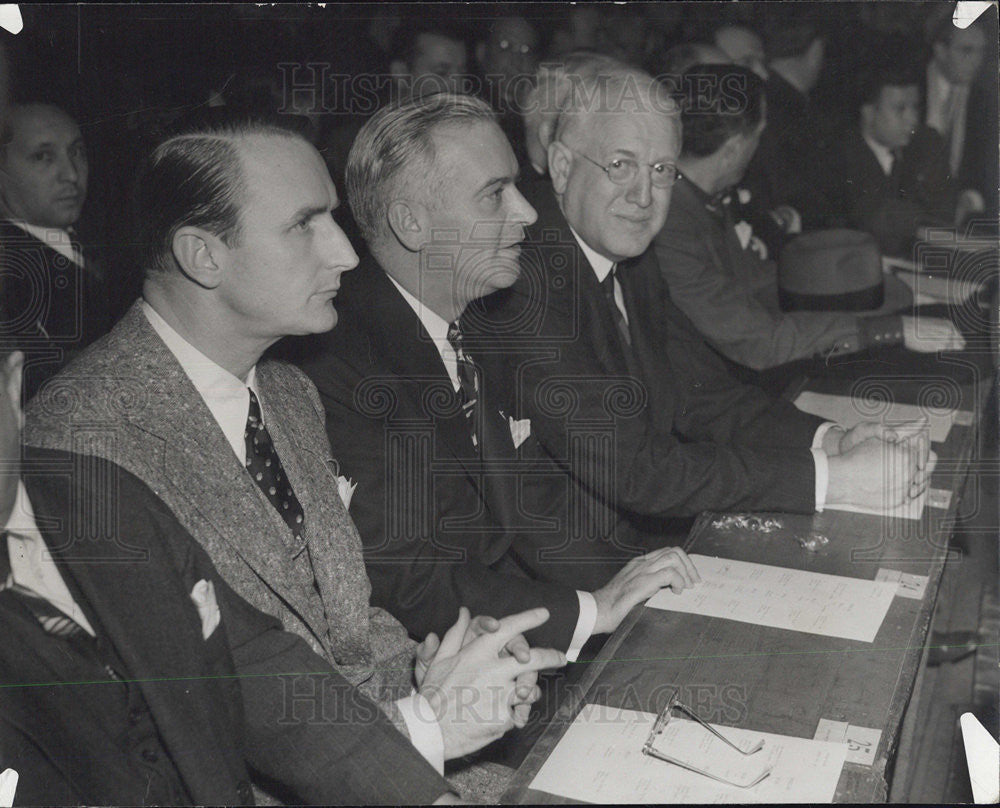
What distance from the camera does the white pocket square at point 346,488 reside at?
1.87 meters

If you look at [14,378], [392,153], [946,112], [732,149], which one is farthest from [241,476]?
[946,112]

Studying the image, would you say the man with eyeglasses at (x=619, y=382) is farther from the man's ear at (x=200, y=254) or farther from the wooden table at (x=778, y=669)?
the man's ear at (x=200, y=254)

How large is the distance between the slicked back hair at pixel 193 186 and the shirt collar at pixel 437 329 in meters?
0.46

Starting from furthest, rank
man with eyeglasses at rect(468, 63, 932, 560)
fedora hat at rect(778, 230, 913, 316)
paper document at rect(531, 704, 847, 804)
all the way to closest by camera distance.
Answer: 1. fedora hat at rect(778, 230, 913, 316)
2. man with eyeglasses at rect(468, 63, 932, 560)
3. paper document at rect(531, 704, 847, 804)

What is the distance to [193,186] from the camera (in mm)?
1590

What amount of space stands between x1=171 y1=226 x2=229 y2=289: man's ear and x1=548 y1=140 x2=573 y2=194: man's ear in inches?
38.9

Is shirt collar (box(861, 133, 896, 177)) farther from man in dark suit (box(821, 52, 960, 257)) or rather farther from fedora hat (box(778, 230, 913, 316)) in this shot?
fedora hat (box(778, 230, 913, 316))

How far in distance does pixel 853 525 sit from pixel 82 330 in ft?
4.81

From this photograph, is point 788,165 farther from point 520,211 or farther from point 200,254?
point 200,254

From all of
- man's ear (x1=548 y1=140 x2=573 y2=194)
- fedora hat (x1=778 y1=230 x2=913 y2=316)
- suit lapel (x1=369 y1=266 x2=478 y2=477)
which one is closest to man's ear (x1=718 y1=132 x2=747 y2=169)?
fedora hat (x1=778 y1=230 x2=913 y2=316)

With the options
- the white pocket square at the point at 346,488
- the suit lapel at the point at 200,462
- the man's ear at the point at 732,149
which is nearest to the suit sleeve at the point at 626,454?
the white pocket square at the point at 346,488

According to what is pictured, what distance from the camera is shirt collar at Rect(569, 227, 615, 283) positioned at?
245 centimetres

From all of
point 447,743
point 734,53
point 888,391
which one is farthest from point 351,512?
point 734,53

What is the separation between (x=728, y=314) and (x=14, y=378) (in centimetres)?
204
